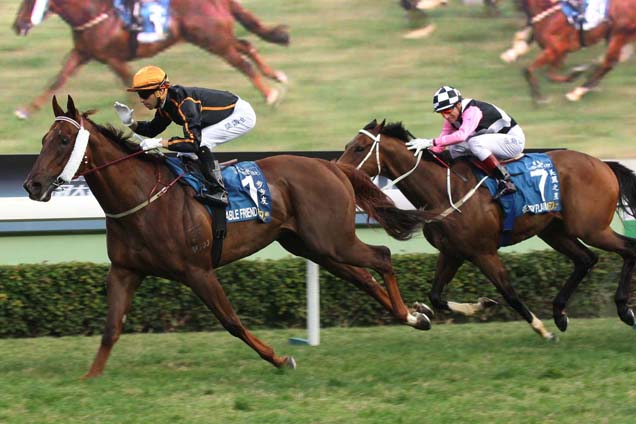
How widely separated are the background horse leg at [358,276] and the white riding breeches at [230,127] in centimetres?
68

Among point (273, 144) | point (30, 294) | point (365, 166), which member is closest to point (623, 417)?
point (365, 166)

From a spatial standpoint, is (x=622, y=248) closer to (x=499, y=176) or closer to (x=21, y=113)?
(x=499, y=176)

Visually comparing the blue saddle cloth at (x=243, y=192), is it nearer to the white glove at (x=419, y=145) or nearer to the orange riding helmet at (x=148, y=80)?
the orange riding helmet at (x=148, y=80)

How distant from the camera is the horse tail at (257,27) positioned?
8.83 metres

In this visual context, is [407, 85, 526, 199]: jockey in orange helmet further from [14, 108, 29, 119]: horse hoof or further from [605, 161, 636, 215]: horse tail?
[14, 108, 29, 119]: horse hoof

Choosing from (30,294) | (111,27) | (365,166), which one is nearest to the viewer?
(365,166)

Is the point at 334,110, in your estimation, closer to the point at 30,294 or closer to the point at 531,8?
the point at 531,8

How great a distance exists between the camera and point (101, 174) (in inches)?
209

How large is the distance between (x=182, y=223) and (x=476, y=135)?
91.1 inches

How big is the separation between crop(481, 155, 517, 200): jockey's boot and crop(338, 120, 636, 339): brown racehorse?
9 centimetres

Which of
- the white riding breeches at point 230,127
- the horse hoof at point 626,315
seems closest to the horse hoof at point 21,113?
the white riding breeches at point 230,127

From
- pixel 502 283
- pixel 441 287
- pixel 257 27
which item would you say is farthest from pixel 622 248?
pixel 257 27

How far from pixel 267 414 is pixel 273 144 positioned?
4491 mm

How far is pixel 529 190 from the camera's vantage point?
21.8 ft
